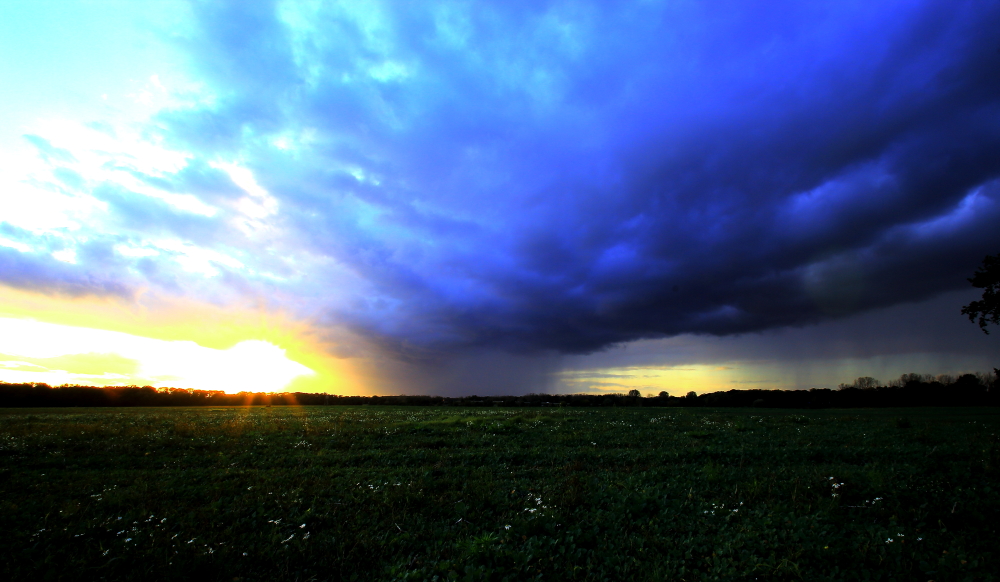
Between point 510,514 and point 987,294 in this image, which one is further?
point 987,294

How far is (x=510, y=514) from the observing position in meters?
9.52

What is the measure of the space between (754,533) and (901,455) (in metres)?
11.2

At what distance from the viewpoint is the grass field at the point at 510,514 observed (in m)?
7.08

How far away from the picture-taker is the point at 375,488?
38.4ft

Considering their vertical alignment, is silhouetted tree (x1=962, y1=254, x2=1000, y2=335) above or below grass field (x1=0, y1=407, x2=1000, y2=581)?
above

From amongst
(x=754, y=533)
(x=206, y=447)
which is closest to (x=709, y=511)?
(x=754, y=533)

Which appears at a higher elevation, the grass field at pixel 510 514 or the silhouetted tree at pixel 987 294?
the silhouetted tree at pixel 987 294

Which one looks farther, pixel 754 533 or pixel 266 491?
pixel 266 491

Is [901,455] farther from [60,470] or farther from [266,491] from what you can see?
[60,470]

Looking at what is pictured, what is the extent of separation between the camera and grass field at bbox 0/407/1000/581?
23.2 feet

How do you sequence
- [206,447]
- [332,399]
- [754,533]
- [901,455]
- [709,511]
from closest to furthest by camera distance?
1. [754,533]
2. [709,511]
3. [901,455]
4. [206,447]
5. [332,399]

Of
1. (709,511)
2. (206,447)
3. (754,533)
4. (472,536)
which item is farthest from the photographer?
(206,447)

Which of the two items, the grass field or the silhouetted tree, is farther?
the silhouetted tree

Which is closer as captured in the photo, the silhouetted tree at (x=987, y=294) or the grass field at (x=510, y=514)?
the grass field at (x=510, y=514)
